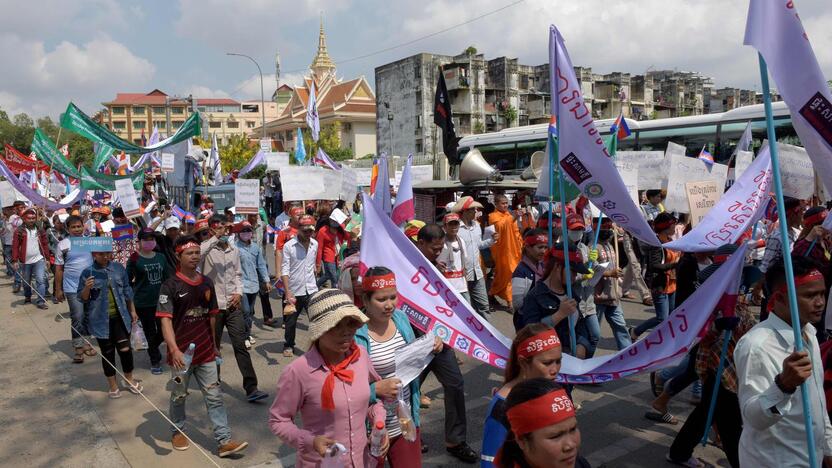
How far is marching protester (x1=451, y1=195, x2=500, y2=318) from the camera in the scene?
322 inches

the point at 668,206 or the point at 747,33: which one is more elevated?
the point at 747,33

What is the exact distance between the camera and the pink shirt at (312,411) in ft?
9.71

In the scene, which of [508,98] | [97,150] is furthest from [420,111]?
[97,150]

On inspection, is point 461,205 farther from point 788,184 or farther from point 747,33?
point 747,33

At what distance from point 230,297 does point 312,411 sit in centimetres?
395

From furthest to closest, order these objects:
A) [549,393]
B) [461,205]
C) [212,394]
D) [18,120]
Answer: [18,120], [461,205], [212,394], [549,393]

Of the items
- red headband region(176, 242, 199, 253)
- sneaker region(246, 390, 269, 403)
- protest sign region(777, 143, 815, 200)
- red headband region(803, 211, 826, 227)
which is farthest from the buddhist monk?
red headband region(176, 242, 199, 253)

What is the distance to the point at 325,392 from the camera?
9.62ft

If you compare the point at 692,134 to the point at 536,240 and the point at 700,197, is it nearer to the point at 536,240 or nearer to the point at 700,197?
the point at 700,197

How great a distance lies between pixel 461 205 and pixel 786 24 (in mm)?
6425

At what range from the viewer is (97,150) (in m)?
18.7

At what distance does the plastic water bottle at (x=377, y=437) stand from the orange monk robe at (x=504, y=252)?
277 inches

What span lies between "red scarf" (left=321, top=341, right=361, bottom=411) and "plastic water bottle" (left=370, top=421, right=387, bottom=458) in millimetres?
262

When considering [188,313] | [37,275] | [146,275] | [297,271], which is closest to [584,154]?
[188,313]
